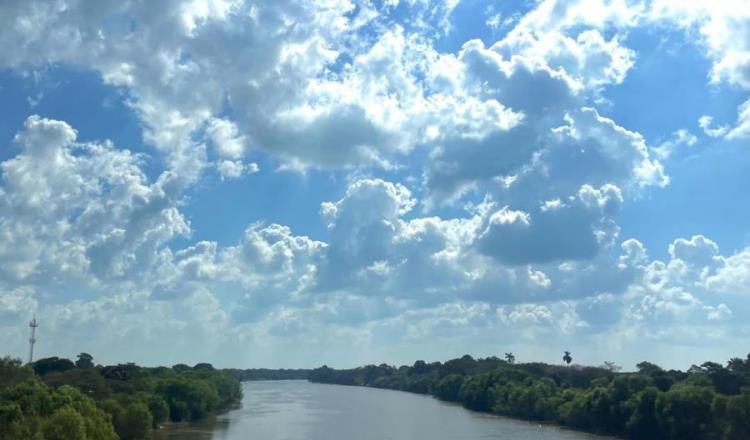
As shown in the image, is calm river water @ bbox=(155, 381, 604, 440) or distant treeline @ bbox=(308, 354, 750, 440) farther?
calm river water @ bbox=(155, 381, 604, 440)

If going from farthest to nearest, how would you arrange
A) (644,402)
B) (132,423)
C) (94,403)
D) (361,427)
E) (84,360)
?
(84,360)
(361,427)
(644,402)
(132,423)
(94,403)

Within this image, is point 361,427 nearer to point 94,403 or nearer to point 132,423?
point 132,423

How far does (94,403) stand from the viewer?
214 feet

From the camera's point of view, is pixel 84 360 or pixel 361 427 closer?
pixel 361 427

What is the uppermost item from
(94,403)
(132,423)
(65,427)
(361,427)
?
(94,403)

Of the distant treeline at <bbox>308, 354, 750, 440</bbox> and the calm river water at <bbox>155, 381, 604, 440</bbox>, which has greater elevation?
the distant treeline at <bbox>308, 354, 750, 440</bbox>

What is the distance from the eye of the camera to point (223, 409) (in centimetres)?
12631

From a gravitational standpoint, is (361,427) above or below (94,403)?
below

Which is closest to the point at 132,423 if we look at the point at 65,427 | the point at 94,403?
the point at 94,403

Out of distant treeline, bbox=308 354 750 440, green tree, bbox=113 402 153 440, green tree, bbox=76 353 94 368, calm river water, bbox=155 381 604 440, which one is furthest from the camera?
green tree, bbox=76 353 94 368

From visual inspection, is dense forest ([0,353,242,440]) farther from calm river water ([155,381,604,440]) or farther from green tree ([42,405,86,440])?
calm river water ([155,381,604,440])

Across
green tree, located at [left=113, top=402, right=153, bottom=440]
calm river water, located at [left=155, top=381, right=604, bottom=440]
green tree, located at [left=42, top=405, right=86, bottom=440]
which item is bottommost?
calm river water, located at [left=155, top=381, right=604, bottom=440]

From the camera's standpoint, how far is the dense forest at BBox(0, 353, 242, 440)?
46.4m

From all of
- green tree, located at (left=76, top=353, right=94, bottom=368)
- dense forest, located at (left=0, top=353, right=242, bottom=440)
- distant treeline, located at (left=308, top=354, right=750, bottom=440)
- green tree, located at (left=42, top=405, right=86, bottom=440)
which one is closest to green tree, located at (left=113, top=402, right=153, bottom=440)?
dense forest, located at (left=0, top=353, right=242, bottom=440)
